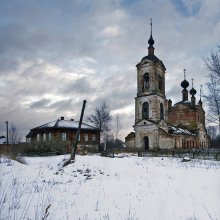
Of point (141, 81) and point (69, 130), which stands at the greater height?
point (141, 81)

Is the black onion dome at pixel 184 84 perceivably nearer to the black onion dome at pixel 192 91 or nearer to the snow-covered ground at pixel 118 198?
the black onion dome at pixel 192 91

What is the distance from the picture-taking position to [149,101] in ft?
133

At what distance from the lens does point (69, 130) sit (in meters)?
44.1

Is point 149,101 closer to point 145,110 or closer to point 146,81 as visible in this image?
point 145,110

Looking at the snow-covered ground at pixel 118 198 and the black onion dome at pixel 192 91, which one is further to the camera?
the black onion dome at pixel 192 91

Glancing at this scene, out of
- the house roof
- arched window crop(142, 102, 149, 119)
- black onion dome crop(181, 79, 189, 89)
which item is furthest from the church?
black onion dome crop(181, 79, 189, 89)

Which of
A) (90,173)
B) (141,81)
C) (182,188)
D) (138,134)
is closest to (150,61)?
(141,81)

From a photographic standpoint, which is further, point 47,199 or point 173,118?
point 173,118

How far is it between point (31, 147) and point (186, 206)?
21035 mm

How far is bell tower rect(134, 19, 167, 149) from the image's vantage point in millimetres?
39781

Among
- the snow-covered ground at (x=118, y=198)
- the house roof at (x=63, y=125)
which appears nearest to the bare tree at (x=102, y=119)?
the house roof at (x=63, y=125)

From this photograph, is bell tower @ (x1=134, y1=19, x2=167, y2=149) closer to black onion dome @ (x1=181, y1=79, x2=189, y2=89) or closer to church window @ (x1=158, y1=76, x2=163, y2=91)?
church window @ (x1=158, y1=76, x2=163, y2=91)

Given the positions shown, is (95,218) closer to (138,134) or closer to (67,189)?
(67,189)

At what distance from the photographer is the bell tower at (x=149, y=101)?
39.8 metres
